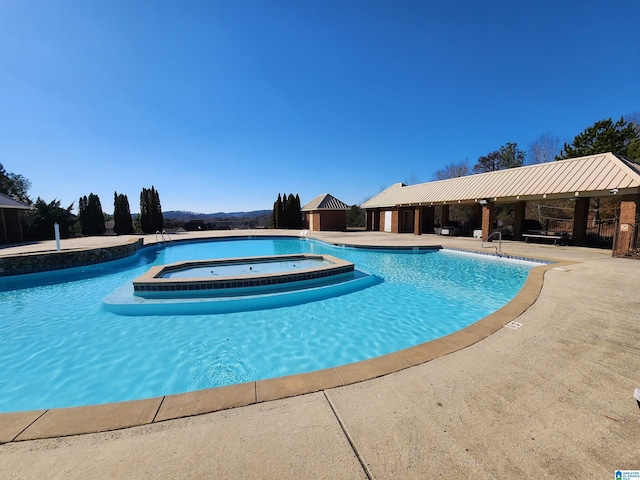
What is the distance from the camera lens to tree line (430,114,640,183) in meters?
17.9

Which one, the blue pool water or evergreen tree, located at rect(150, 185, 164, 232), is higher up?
evergreen tree, located at rect(150, 185, 164, 232)

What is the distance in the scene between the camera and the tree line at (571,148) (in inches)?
706

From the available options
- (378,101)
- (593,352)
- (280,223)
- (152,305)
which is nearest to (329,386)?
(593,352)

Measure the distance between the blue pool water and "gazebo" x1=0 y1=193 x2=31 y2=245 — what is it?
12.8 metres

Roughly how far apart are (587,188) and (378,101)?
12109 millimetres

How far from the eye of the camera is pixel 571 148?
20172mm

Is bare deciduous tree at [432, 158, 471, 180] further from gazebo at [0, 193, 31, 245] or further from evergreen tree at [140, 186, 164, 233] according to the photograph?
gazebo at [0, 193, 31, 245]

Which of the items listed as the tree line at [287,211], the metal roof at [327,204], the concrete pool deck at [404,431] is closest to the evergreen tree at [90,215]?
the tree line at [287,211]

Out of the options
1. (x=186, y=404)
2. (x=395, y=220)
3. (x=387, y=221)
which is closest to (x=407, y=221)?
(x=395, y=220)

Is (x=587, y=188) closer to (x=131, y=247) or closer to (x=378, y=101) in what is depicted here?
(x=378, y=101)

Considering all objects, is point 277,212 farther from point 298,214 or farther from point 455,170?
point 455,170

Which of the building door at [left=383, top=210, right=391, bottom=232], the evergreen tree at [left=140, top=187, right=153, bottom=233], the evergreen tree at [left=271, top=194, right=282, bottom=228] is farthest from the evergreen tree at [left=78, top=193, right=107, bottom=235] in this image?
the building door at [left=383, top=210, right=391, bottom=232]

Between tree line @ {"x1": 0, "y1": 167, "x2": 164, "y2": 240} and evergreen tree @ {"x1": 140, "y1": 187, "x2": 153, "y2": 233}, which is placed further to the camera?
evergreen tree @ {"x1": 140, "y1": 187, "x2": 153, "y2": 233}

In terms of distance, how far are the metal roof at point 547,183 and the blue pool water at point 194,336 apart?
6263 millimetres
